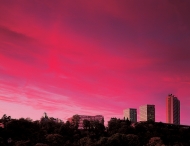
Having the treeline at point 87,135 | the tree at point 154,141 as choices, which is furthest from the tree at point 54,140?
the tree at point 154,141

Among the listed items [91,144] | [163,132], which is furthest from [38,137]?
[163,132]

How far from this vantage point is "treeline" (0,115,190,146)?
3799 inches

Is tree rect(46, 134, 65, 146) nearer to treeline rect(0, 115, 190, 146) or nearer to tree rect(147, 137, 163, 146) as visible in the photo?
treeline rect(0, 115, 190, 146)

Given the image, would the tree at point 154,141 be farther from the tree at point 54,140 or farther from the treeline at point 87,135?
the tree at point 54,140

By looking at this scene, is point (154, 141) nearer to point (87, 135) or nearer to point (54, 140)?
point (87, 135)

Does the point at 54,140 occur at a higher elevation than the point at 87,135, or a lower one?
lower

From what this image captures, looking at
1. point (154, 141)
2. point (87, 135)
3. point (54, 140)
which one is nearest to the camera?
point (54, 140)

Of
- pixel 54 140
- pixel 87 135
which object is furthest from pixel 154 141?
pixel 54 140

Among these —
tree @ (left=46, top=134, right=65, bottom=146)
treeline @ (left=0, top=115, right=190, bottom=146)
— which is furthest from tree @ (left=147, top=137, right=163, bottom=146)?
tree @ (left=46, top=134, right=65, bottom=146)

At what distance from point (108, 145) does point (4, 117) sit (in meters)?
44.3

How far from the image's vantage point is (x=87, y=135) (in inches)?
4407

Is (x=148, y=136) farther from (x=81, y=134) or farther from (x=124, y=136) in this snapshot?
(x=81, y=134)

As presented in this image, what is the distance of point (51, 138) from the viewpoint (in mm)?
97125

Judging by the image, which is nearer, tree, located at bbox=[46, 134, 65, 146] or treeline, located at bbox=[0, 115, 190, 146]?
tree, located at bbox=[46, 134, 65, 146]
